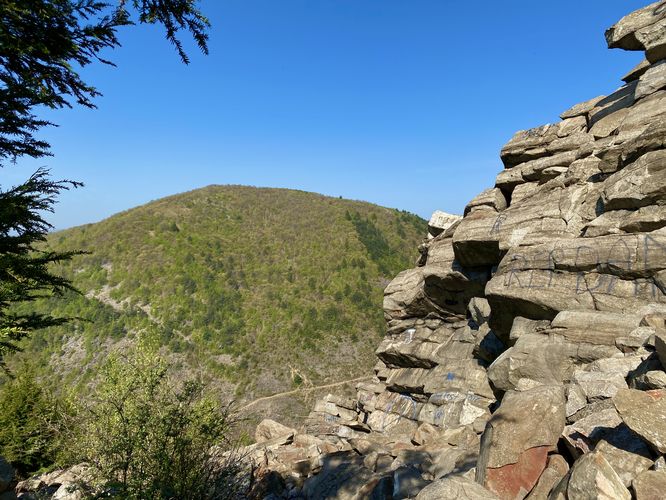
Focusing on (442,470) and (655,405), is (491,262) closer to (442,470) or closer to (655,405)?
(442,470)

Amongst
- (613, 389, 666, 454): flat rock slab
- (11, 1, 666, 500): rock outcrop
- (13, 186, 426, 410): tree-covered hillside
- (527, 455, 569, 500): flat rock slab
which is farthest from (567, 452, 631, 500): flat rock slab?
(13, 186, 426, 410): tree-covered hillside

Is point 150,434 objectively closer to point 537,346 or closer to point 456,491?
point 456,491

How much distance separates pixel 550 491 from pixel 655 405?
1.90 metres

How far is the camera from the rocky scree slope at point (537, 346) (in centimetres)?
660

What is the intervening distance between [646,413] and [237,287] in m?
69.4

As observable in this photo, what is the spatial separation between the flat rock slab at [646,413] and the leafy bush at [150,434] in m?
7.81

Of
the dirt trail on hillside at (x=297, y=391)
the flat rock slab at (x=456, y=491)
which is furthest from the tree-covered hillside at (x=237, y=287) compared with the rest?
the flat rock slab at (x=456, y=491)

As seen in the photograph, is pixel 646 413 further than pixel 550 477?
No

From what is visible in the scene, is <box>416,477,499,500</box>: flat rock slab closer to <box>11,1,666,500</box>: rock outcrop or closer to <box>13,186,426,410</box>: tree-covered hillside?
<box>11,1,666,500</box>: rock outcrop

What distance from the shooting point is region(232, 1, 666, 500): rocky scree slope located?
6.60m

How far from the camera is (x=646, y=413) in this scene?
568 cm

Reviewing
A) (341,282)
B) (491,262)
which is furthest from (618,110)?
(341,282)

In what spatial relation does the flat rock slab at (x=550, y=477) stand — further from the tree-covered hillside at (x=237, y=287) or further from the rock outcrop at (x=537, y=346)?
the tree-covered hillside at (x=237, y=287)

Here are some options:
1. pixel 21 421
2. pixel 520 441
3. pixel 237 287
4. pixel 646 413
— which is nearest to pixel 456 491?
pixel 520 441
